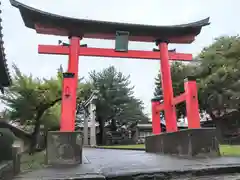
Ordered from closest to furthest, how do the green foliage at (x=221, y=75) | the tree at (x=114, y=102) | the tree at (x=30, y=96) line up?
the tree at (x=30, y=96)
the green foliage at (x=221, y=75)
the tree at (x=114, y=102)

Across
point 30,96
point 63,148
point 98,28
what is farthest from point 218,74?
point 63,148

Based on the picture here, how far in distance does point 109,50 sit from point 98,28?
2.80 ft

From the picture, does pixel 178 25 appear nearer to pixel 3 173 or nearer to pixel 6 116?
pixel 3 173

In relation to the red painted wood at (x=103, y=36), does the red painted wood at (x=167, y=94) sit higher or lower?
lower

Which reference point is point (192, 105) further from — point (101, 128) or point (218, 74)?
point (101, 128)

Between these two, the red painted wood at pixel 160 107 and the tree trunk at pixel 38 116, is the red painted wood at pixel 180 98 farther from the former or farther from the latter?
the tree trunk at pixel 38 116

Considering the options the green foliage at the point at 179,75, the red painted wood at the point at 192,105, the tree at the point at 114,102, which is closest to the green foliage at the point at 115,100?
the tree at the point at 114,102

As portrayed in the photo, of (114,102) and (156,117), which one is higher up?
(114,102)

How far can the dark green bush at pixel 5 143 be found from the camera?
571 cm

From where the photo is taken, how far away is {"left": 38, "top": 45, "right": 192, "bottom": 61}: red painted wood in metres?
7.87

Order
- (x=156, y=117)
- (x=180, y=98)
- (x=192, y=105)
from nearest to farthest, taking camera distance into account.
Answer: (x=192, y=105) → (x=180, y=98) → (x=156, y=117)

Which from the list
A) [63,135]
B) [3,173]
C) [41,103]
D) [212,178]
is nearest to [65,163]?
[63,135]

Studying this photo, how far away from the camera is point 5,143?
5.73 m

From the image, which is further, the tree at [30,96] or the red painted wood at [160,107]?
the tree at [30,96]
